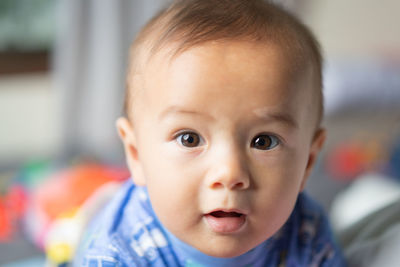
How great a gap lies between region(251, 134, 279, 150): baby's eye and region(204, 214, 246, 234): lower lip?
0.32 feet

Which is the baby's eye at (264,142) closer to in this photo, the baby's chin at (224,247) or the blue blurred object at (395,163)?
the baby's chin at (224,247)

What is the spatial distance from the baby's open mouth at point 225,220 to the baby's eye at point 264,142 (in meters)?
0.10

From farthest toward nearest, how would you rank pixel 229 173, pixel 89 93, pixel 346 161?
pixel 89 93, pixel 346 161, pixel 229 173

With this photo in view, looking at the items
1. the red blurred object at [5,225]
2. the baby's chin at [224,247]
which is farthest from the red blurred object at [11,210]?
the baby's chin at [224,247]

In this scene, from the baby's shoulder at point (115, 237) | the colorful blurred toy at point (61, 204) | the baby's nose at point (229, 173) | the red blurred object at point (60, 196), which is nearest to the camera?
the baby's nose at point (229, 173)

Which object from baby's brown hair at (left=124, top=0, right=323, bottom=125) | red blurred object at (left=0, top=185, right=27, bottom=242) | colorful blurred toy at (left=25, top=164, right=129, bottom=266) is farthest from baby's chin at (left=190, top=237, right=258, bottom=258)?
red blurred object at (left=0, top=185, right=27, bottom=242)

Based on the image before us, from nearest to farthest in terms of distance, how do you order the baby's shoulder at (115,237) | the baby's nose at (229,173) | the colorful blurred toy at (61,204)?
1. the baby's nose at (229,173)
2. the baby's shoulder at (115,237)
3. the colorful blurred toy at (61,204)

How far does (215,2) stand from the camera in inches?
29.2

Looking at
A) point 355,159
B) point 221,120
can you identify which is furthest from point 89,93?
point 221,120

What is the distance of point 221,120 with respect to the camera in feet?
2.17

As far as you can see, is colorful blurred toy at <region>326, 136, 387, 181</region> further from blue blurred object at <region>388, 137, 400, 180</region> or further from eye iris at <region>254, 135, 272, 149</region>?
eye iris at <region>254, 135, 272, 149</region>

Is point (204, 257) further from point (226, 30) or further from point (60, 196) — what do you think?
point (60, 196)

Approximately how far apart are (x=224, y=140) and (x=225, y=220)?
0.11 meters

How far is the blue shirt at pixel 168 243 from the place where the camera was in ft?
2.60
